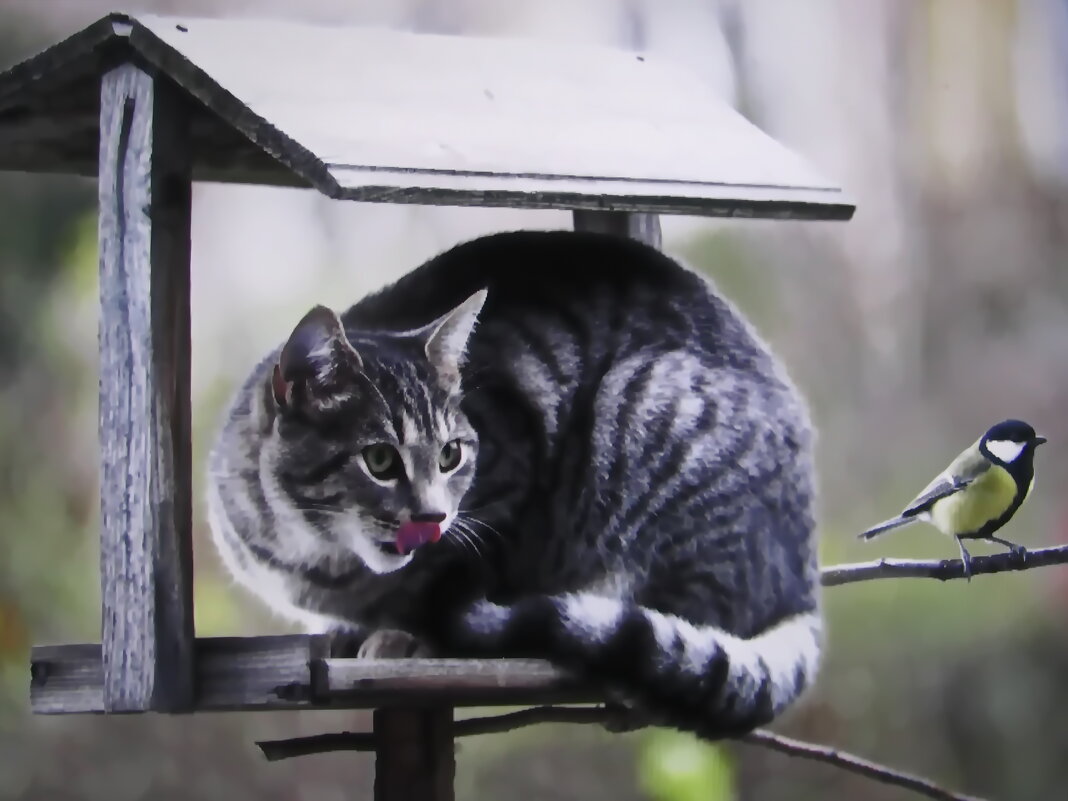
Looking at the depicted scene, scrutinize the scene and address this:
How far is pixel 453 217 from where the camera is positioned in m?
2.04

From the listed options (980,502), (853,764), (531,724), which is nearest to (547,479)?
(531,724)

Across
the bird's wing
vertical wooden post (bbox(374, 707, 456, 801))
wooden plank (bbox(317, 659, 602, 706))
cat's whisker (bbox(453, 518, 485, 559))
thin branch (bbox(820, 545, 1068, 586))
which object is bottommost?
vertical wooden post (bbox(374, 707, 456, 801))

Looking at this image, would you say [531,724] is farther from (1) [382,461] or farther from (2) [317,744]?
(1) [382,461]

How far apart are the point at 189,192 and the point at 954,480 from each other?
1174mm

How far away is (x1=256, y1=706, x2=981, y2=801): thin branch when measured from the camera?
4.99ft

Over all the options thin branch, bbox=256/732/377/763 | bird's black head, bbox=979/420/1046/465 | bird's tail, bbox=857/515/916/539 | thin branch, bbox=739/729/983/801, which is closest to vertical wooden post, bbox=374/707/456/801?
thin branch, bbox=256/732/377/763

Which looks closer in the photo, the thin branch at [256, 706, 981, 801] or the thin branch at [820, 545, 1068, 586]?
the thin branch at [256, 706, 981, 801]

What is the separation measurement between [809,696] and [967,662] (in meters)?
0.25

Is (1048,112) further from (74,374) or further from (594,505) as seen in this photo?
(74,374)

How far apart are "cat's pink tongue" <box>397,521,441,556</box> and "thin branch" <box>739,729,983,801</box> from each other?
23.4 inches

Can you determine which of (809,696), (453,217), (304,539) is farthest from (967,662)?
(304,539)

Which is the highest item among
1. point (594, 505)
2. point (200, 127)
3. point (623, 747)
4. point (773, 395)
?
point (200, 127)

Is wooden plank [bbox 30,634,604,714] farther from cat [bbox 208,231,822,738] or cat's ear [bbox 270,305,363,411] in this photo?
cat's ear [bbox 270,305,363,411]

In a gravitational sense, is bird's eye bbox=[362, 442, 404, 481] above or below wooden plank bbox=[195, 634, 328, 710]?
above
